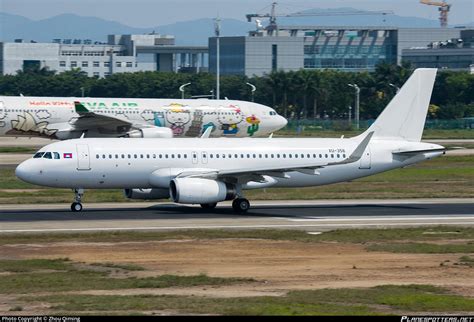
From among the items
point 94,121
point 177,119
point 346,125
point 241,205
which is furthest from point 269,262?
point 346,125

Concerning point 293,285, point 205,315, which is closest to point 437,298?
point 293,285

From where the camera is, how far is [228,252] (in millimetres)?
36750

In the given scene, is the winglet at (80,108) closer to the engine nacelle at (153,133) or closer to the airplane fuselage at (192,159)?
the engine nacelle at (153,133)

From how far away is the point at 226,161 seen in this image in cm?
5144

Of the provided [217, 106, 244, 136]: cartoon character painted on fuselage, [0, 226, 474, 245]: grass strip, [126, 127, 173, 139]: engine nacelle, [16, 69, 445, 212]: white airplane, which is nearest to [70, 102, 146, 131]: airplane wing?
[126, 127, 173, 139]: engine nacelle

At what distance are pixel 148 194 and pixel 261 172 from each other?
551cm

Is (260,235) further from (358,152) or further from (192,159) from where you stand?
(192,159)

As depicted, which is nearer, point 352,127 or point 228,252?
point 228,252

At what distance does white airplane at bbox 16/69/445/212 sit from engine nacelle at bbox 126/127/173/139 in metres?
29.6

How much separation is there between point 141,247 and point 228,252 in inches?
126

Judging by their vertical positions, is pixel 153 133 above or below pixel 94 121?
below

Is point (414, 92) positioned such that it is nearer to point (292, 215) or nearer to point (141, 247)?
point (292, 215)

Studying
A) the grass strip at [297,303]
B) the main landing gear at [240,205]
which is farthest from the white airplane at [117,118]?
the grass strip at [297,303]

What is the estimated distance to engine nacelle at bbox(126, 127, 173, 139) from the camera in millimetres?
81812
